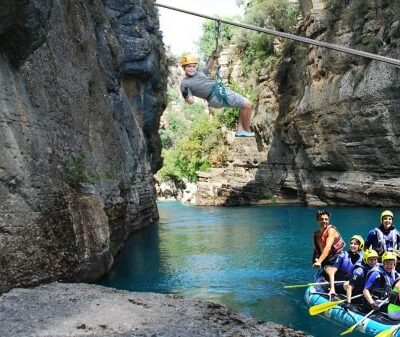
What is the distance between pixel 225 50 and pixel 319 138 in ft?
62.0

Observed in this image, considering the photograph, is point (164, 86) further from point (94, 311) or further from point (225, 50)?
point (94, 311)

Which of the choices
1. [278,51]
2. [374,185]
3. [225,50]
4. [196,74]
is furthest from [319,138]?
[196,74]

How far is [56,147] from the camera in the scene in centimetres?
1029

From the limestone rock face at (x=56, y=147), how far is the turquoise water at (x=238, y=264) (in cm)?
135

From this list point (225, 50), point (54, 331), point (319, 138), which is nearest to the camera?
point (54, 331)

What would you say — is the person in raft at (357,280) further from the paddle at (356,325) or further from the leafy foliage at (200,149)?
the leafy foliage at (200,149)

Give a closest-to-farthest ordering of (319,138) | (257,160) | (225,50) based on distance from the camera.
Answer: (319,138) → (257,160) → (225,50)

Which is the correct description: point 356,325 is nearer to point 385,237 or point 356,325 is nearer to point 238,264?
point 385,237

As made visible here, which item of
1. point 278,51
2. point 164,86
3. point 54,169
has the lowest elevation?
point 54,169

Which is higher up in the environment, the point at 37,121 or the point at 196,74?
the point at 196,74

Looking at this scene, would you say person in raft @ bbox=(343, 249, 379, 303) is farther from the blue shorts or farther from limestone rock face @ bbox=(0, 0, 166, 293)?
limestone rock face @ bbox=(0, 0, 166, 293)

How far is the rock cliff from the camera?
1021 inches

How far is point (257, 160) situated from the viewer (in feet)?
124

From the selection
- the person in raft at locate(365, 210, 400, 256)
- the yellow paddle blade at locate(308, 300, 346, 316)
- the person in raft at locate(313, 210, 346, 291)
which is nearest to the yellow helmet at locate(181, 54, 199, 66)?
the person in raft at locate(313, 210, 346, 291)
